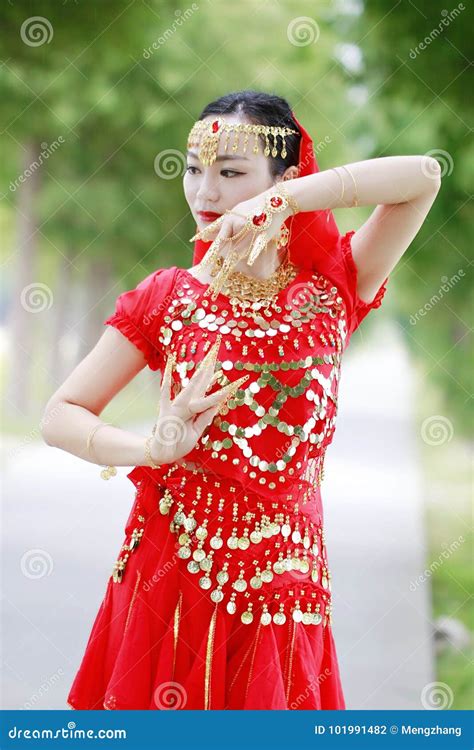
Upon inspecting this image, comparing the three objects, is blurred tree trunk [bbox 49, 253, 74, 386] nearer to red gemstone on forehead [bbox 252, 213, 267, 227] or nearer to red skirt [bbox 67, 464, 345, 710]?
red skirt [bbox 67, 464, 345, 710]

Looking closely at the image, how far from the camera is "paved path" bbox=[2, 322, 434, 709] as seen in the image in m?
3.40

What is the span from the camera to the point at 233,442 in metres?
1.57

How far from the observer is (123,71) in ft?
23.2

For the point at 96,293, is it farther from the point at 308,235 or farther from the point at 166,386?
the point at 166,386

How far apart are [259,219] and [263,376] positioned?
0.82ft

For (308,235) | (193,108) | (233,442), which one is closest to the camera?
(233,442)

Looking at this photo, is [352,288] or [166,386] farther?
[352,288]

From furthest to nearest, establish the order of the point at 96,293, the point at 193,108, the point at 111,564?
the point at 96,293
the point at 193,108
the point at 111,564

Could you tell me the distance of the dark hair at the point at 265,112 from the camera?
1647 mm

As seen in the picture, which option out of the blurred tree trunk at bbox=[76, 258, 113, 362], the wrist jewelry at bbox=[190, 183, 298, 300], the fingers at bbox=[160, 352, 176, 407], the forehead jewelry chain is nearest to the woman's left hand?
the wrist jewelry at bbox=[190, 183, 298, 300]

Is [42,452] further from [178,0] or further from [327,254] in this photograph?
[327,254]

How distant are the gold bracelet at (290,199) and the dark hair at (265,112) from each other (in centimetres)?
10

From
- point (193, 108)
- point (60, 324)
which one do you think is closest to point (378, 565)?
point (193, 108)

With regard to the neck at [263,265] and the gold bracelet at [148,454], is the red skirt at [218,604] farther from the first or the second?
the neck at [263,265]
